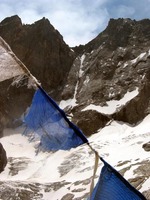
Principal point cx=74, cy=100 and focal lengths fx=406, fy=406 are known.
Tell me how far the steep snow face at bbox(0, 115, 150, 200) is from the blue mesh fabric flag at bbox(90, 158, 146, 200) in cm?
1809

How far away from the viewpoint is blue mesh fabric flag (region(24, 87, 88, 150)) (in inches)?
283

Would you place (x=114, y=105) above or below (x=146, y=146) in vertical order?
above

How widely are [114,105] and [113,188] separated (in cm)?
5470

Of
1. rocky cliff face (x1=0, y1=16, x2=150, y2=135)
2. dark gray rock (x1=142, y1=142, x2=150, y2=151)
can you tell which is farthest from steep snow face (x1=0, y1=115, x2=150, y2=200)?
rocky cliff face (x1=0, y1=16, x2=150, y2=135)

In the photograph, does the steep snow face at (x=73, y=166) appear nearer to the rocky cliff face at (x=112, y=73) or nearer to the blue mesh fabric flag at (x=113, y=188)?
the rocky cliff face at (x=112, y=73)

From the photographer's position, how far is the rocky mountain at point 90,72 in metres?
59.2

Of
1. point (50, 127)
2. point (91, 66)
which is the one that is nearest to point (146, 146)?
point (50, 127)

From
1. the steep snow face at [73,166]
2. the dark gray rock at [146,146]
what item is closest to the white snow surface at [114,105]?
the steep snow face at [73,166]

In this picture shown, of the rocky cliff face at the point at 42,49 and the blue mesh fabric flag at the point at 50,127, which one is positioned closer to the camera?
the blue mesh fabric flag at the point at 50,127

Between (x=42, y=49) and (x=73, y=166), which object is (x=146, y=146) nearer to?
(x=73, y=166)

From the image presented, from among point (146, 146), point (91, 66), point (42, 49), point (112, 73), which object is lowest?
point (146, 146)

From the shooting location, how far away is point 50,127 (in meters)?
7.38

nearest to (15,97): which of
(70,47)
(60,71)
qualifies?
(60,71)

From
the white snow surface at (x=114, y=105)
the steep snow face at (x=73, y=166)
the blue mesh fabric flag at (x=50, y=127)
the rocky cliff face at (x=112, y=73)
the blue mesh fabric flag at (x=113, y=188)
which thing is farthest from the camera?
the white snow surface at (x=114, y=105)
